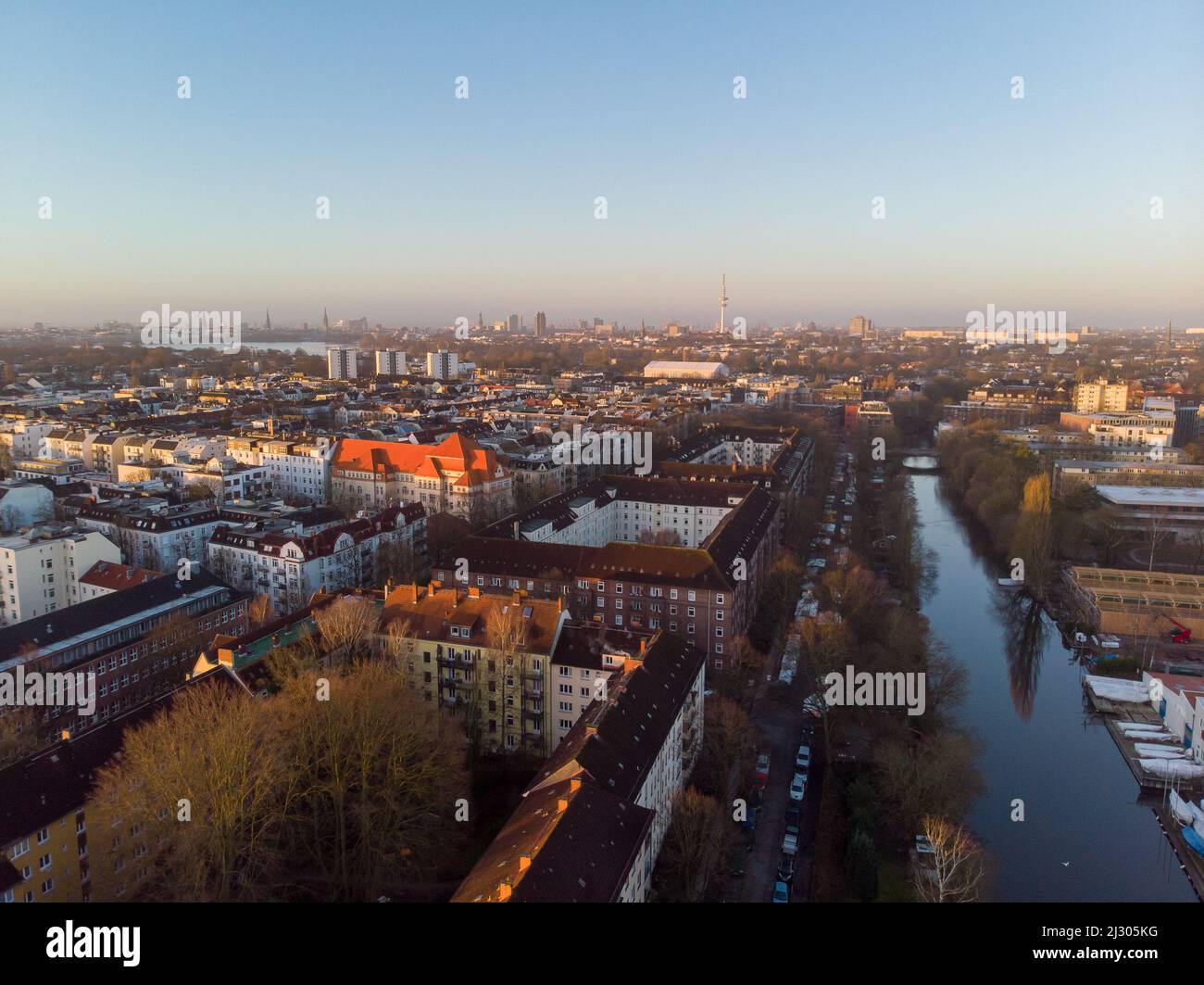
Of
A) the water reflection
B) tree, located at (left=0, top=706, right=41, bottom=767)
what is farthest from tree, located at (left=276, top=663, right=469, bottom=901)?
the water reflection

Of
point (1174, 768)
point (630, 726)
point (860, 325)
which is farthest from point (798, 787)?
point (860, 325)

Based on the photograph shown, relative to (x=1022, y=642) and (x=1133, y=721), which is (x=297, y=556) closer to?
(x=1022, y=642)

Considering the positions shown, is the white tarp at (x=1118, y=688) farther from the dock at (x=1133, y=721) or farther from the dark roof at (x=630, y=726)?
the dark roof at (x=630, y=726)

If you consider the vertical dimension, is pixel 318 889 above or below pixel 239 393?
below
